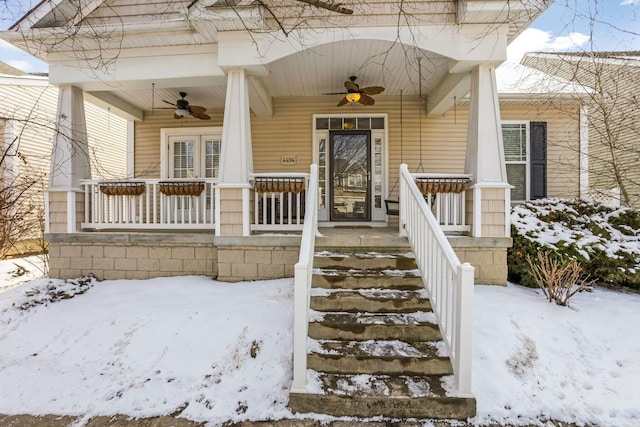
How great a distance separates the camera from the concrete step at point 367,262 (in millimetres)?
3887

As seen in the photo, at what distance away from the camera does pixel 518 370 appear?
284cm

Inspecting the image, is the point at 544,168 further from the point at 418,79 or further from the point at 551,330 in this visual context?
the point at 551,330

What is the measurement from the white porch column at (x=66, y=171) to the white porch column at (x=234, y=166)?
8.10 ft

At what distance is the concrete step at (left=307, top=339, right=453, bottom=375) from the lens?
8.86 feet

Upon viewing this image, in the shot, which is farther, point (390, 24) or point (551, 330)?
point (390, 24)

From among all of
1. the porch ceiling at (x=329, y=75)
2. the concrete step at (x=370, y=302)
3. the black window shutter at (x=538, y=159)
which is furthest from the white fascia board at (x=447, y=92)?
the concrete step at (x=370, y=302)

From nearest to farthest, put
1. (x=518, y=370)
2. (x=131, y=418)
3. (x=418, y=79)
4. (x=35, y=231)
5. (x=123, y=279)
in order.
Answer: (x=131, y=418) → (x=518, y=370) → (x=123, y=279) → (x=418, y=79) → (x=35, y=231)

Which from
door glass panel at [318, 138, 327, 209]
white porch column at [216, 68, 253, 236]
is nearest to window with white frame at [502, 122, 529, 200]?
door glass panel at [318, 138, 327, 209]

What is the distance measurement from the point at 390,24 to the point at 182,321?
15.1 feet

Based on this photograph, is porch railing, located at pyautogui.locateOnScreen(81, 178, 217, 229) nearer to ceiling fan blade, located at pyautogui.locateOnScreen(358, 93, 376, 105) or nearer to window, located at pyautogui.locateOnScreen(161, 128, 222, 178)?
window, located at pyautogui.locateOnScreen(161, 128, 222, 178)

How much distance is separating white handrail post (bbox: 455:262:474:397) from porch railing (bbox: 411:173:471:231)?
6.98 ft

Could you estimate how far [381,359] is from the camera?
2.73 meters

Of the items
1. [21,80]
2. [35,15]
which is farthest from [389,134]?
[21,80]

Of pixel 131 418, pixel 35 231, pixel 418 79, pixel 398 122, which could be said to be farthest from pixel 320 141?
pixel 35 231
